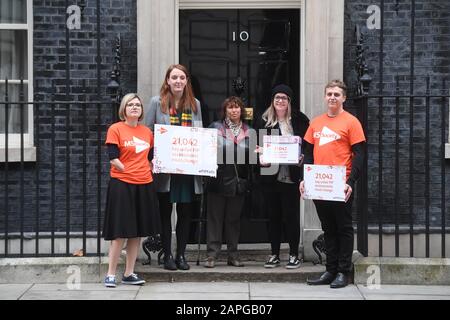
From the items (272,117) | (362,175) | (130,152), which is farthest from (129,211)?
(362,175)

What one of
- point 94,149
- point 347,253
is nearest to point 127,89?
point 94,149

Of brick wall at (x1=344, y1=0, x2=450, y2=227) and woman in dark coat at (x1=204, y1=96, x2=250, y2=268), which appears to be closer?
woman in dark coat at (x1=204, y1=96, x2=250, y2=268)

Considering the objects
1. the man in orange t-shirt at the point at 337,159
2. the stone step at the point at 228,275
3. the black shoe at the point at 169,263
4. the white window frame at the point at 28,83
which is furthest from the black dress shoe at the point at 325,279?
the white window frame at the point at 28,83

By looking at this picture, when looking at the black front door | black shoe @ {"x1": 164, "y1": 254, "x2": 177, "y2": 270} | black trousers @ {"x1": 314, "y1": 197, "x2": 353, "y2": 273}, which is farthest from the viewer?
the black front door

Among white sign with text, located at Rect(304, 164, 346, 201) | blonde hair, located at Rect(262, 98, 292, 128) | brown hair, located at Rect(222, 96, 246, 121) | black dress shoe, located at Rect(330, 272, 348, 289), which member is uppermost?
brown hair, located at Rect(222, 96, 246, 121)

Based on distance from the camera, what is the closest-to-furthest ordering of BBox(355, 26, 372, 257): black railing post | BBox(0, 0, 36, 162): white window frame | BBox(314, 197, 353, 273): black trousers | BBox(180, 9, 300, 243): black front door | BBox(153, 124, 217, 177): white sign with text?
BBox(314, 197, 353, 273): black trousers → BBox(153, 124, 217, 177): white sign with text → BBox(355, 26, 372, 257): black railing post → BBox(0, 0, 36, 162): white window frame → BBox(180, 9, 300, 243): black front door

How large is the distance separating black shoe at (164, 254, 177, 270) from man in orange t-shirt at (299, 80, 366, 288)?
1.29 m

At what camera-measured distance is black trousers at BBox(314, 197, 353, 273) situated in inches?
272

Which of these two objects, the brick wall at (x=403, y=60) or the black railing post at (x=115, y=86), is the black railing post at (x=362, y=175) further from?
the black railing post at (x=115, y=86)

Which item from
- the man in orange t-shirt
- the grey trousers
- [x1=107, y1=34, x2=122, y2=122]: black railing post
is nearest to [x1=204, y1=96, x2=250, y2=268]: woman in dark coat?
the grey trousers

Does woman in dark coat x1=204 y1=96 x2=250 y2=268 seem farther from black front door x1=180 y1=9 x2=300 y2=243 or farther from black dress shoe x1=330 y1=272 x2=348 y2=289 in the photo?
black dress shoe x1=330 y1=272 x2=348 y2=289

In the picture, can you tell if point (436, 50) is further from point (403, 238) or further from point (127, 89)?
point (127, 89)

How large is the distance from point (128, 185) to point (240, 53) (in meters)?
2.22

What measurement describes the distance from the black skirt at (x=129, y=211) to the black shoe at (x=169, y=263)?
1.75 feet
